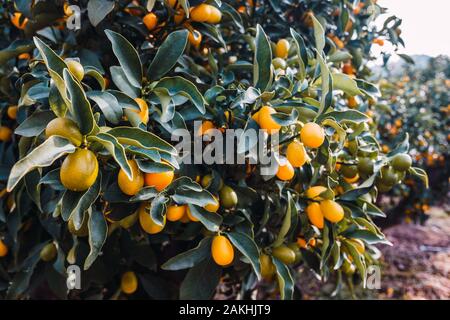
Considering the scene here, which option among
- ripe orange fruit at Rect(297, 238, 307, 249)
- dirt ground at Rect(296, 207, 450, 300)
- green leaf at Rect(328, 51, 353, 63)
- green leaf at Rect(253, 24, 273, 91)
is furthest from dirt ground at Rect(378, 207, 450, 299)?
green leaf at Rect(253, 24, 273, 91)

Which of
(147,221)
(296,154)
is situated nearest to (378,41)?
(296,154)

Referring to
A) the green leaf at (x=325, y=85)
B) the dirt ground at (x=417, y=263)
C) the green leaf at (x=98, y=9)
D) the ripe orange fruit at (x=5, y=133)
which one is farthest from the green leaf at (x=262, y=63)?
the dirt ground at (x=417, y=263)

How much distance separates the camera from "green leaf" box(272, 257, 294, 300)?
0.89 meters

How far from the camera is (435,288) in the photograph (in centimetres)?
256

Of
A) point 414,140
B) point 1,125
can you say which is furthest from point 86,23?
point 414,140

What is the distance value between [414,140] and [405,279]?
99 centimetres

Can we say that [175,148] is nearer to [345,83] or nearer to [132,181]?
[132,181]

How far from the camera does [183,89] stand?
80cm

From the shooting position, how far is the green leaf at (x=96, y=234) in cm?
64

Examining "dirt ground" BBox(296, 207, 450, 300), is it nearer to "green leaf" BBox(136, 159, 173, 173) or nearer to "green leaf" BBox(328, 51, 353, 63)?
"green leaf" BBox(328, 51, 353, 63)

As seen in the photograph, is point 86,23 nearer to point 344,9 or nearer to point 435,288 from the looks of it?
point 344,9

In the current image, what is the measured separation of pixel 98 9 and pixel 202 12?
25 cm

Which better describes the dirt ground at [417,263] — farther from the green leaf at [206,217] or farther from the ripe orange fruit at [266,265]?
the green leaf at [206,217]

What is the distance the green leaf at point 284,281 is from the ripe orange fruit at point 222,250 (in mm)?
133
